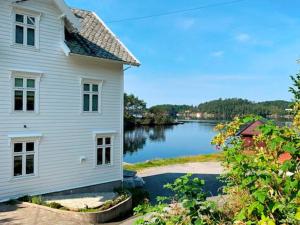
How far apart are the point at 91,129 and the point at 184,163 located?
13.3m

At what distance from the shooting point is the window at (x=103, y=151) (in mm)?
16797

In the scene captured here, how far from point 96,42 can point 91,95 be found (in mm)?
2654

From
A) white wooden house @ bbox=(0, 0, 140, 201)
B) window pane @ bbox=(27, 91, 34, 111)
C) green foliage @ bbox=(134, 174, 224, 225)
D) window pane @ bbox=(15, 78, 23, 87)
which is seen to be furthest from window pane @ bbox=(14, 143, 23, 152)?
green foliage @ bbox=(134, 174, 224, 225)

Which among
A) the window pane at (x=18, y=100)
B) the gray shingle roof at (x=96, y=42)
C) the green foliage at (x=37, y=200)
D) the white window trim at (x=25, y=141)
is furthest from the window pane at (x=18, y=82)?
the green foliage at (x=37, y=200)

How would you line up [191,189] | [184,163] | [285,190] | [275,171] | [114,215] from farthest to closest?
[184,163] → [114,215] → [191,189] → [275,171] → [285,190]

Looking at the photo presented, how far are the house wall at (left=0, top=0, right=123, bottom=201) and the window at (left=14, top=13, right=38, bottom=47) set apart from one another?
11.1 inches

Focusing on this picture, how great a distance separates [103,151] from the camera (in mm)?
16984

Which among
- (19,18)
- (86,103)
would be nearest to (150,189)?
(86,103)

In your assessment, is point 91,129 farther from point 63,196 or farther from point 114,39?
point 114,39

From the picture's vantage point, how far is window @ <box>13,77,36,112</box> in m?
13.8

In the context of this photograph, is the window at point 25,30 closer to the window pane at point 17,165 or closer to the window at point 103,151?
the window pane at point 17,165

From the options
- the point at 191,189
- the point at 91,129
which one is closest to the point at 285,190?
the point at 191,189

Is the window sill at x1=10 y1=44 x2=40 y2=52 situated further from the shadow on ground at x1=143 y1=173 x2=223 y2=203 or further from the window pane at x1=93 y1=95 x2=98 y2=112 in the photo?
the shadow on ground at x1=143 y1=173 x2=223 y2=203

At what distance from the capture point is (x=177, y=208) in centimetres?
470
